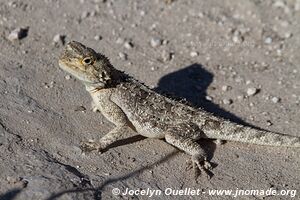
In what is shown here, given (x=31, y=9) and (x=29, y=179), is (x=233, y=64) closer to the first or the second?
(x=31, y=9)

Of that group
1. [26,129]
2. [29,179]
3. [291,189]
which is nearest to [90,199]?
[29,179]

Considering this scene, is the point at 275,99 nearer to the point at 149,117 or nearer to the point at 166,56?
the point at 166,56

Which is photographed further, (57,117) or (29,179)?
(57,117)

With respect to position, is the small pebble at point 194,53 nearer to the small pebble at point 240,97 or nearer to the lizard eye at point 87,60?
the small pebble at point 240,97

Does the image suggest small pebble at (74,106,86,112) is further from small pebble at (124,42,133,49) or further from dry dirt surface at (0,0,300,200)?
small pebble at (124,42,133,49)

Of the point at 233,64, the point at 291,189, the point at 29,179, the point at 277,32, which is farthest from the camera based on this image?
the point at 277,32

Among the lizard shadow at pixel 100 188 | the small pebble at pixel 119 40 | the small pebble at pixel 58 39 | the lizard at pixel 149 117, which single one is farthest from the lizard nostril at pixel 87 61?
the small pebble at pixel 119 40

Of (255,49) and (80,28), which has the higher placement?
(255,49)
